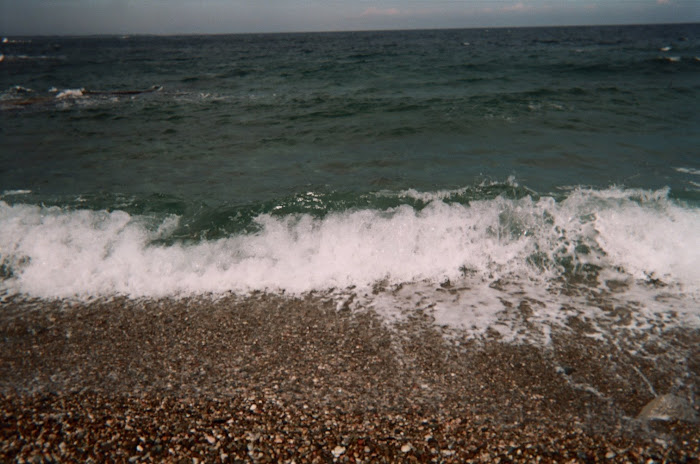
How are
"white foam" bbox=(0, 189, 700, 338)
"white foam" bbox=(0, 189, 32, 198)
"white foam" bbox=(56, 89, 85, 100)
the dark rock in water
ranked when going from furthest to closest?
"white foam" bbox=(56, 89, 85, 100), "white foam" bbox=(0, 189, 32, 198), "white foam" bbox=(0, 189, 700, 338), the dark rock in water

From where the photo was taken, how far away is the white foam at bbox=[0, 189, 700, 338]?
4.52 m

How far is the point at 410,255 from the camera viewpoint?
5.24 metres

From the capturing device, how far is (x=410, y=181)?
8.07 m

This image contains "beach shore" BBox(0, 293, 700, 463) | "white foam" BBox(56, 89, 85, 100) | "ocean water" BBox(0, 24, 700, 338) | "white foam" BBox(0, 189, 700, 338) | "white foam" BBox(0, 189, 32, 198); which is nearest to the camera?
"beach shore" BBox(0, 293, 700, 463)

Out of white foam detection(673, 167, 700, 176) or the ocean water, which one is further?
white foam detection(673, 167, 700, 176)

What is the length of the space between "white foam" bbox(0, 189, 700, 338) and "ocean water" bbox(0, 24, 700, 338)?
0.03 meters

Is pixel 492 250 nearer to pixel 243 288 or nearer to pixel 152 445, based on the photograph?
pixel 243 288

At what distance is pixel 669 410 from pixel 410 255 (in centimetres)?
287

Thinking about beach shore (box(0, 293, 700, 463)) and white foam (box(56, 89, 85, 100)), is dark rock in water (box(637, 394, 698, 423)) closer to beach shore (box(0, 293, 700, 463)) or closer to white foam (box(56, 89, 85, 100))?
beach shore (box(0, 293, 700, 463))

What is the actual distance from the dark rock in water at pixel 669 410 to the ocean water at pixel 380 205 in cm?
100

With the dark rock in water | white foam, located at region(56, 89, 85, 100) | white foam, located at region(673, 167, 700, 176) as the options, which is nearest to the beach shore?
the dark rock in water

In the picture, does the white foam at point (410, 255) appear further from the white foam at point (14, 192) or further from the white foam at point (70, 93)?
the white foam at point (70, 93)

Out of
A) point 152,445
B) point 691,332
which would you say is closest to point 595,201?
point 691,332

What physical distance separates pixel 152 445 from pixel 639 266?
529 cm
